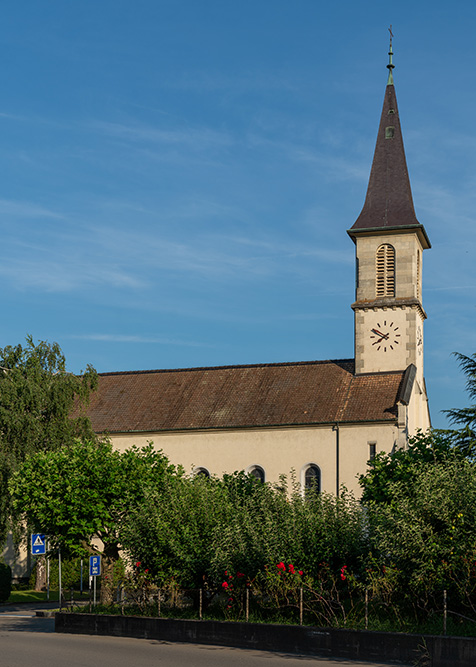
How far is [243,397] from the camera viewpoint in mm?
Result: 50469

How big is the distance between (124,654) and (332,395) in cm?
3070

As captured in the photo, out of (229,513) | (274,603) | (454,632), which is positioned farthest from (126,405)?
(454,632)

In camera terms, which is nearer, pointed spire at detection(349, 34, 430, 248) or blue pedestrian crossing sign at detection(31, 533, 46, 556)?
blue pedestrian crossing sign at detection(31, 533, 46, 556)

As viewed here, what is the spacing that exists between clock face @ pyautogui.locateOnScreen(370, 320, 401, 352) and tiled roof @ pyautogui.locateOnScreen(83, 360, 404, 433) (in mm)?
1780

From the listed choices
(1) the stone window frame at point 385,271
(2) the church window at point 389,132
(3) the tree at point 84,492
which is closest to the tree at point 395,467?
(3) the tree at point 84,492

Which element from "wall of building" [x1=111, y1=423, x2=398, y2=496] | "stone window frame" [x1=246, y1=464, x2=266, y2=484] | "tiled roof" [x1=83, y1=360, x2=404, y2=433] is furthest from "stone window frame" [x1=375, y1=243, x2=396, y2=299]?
"stone window frame" [x1=246, y1=464, x2=266, y2=484]

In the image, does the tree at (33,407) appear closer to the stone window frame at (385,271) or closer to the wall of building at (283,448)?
the wall of building at (283,448)

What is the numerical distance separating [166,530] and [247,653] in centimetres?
617

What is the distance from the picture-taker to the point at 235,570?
22266 millimetres

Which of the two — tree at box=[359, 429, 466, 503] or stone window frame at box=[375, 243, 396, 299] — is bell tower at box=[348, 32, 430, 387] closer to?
stone window frame at box=[375, 243, 396, 299]

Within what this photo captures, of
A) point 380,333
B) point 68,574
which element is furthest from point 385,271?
point 68,574

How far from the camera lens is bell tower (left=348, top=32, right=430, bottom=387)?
4962 centimetres

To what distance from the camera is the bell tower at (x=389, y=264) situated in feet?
163

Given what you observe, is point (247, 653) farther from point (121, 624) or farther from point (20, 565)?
point (20, 565)
